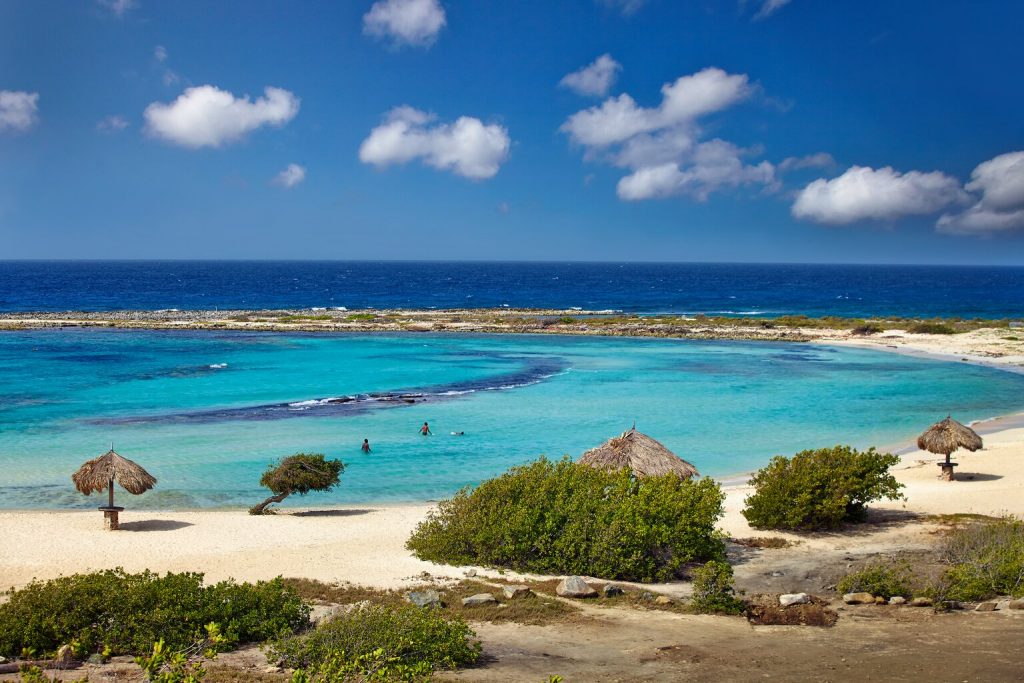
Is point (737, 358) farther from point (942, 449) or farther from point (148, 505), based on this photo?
point (148, 505)

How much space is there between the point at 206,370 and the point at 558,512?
35.0 meters

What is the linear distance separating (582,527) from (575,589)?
1656 mm

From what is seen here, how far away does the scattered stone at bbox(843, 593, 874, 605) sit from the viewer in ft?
44.7

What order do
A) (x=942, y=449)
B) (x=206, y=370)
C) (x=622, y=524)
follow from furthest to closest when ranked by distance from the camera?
(x=206, y=370)
(x=942, y=449)
(x=622, y=524)

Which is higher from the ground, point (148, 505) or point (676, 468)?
point (676, 468)

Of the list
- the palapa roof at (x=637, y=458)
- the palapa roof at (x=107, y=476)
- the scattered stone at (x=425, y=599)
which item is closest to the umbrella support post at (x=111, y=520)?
the palapa roof at (x=107, y=476)

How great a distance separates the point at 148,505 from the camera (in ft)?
69.6

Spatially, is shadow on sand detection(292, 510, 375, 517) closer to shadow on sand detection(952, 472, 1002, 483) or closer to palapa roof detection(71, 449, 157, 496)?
palapa roof detection(71, 449, 157, 496)

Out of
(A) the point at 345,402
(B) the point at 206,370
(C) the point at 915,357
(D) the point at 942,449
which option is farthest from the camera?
(C) the point at 915,357

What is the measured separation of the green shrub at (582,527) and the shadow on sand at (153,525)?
5.62 meters

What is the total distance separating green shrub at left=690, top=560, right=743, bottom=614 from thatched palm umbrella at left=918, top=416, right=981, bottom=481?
12.0 metres

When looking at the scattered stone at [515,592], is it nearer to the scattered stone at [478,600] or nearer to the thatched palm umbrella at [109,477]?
the scattered stone at [478,600]

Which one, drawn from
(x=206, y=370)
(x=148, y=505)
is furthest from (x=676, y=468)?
(x=206, y=370)

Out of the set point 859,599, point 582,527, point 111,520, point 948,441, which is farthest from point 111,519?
point 948,441
